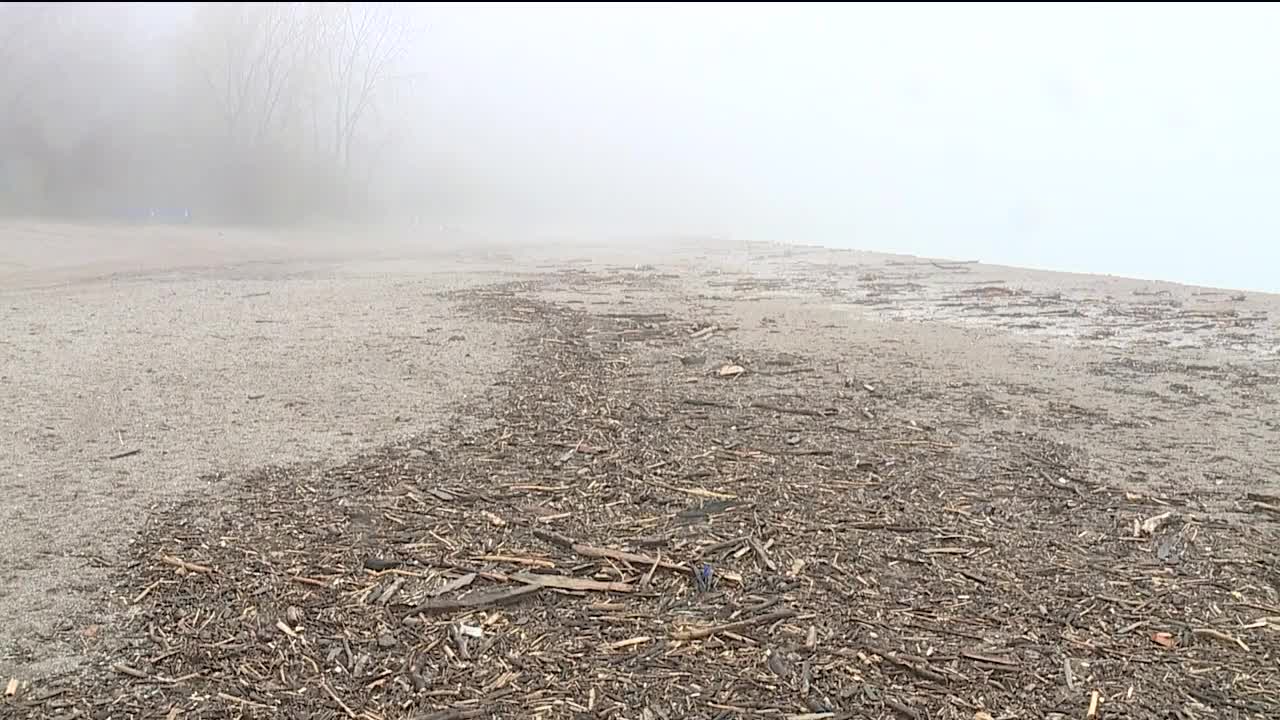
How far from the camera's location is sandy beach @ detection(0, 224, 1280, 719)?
2.54 metres

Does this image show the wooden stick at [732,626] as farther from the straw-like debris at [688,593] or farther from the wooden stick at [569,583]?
the wooden stick at [569,583]

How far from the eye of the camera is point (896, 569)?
317cm

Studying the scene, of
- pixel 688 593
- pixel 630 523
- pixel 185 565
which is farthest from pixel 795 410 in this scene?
pixel 185 565

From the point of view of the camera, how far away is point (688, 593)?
3.01 metres

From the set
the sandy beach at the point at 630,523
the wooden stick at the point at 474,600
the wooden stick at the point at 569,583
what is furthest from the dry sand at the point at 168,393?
the wooden stick at the point at 569,583

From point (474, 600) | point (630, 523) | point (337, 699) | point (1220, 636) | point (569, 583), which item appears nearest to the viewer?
point (337, 699)

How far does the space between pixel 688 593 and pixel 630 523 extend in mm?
569

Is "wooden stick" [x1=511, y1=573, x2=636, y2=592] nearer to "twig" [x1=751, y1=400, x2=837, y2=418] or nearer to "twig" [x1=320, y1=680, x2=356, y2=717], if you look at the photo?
"twig" [x1=320, y1=680, x2=356, y2=717]

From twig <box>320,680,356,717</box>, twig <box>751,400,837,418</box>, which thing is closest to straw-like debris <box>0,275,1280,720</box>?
twig <box>320,680,356,717</box>

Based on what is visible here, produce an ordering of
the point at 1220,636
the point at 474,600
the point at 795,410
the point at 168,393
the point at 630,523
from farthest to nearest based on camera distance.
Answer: the point at 168,393 < the point at 795,410 < the point at 630,523 < the point at 474,600 < the point at 1220,636

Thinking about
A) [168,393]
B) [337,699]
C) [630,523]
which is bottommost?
[337,699]

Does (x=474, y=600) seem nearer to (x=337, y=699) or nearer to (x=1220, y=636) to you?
(x=337, y=699)

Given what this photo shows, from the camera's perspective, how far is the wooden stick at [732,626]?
274 centimetres

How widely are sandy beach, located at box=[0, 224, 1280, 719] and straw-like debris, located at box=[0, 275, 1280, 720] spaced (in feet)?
0.04
